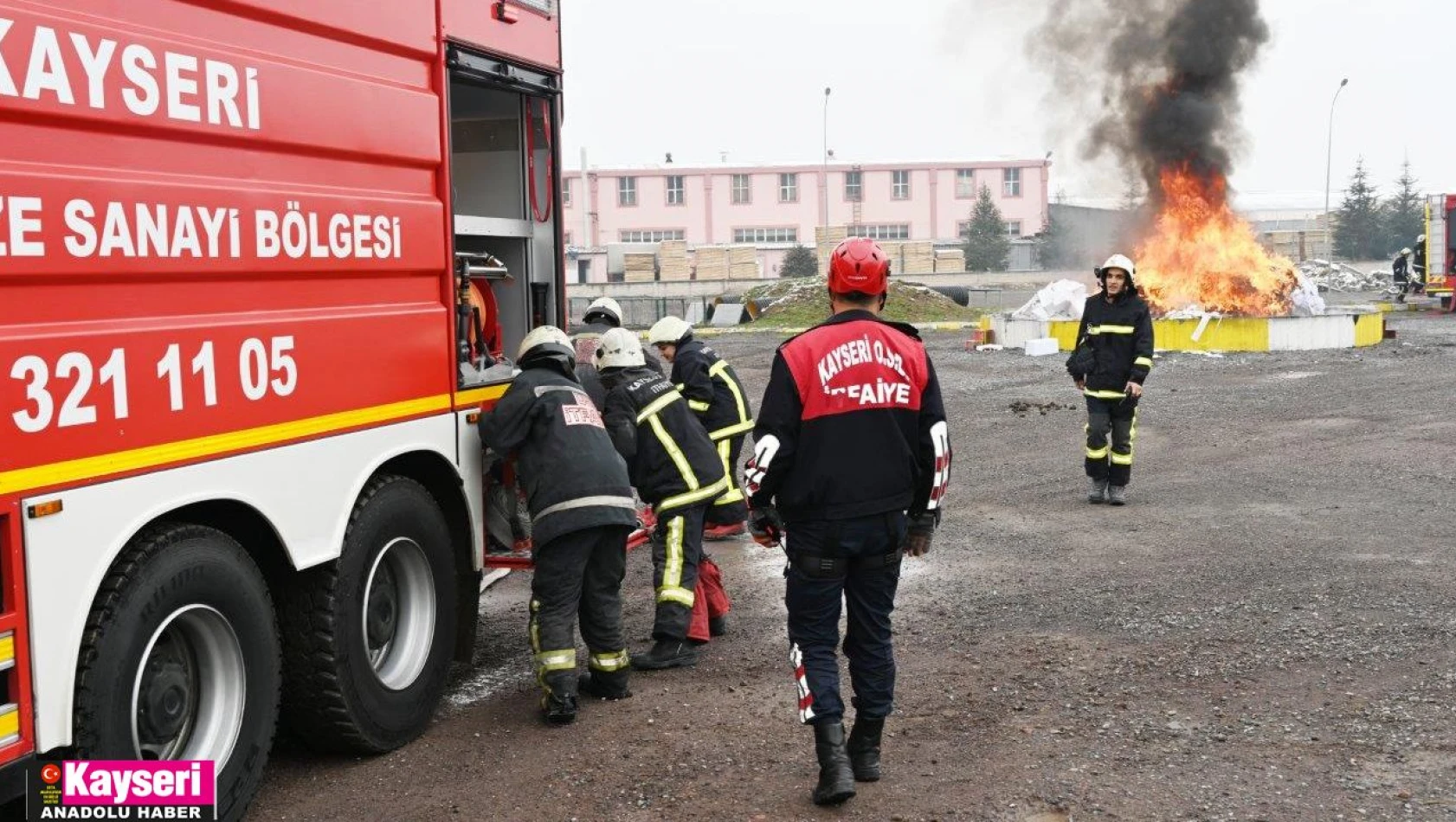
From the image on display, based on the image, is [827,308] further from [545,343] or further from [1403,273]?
[545,343]

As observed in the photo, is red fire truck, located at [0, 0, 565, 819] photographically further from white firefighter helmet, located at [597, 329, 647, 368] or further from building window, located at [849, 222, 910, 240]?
building window, located at [849, 222, 910, 240]

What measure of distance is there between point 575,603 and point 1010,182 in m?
77.2

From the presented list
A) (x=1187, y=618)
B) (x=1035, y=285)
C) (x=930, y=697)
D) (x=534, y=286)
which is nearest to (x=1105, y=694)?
(x=930, y=697)

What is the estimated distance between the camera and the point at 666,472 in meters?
6.63

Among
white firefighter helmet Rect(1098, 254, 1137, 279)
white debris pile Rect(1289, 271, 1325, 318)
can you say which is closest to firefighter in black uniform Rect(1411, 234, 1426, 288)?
white debris pile Rect(1289, 271, 1325, 318)

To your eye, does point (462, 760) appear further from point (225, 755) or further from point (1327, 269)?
point (1327, 269)

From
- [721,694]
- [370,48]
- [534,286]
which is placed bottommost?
[721,694]

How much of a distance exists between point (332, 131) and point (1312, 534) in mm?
6593

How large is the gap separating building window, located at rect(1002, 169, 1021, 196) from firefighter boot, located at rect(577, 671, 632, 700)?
76630mm

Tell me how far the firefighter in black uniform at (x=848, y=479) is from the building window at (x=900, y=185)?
75143mm

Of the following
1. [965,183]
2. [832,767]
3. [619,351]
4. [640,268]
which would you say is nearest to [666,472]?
[619,351]

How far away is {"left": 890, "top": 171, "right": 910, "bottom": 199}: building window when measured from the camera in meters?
78.4

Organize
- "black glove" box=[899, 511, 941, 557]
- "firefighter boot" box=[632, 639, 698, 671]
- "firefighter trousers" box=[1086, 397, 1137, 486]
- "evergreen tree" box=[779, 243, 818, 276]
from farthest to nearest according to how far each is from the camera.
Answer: "evergreen tree" box=[779, 243, 818, 276], "firefighter trousers" box=[1086, 397, 1137, 486], "firefighter boot" box=[632, 639, 698, 671], "black glove" box=[899, 511, 941, 557]

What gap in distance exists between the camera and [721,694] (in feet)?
19.7
